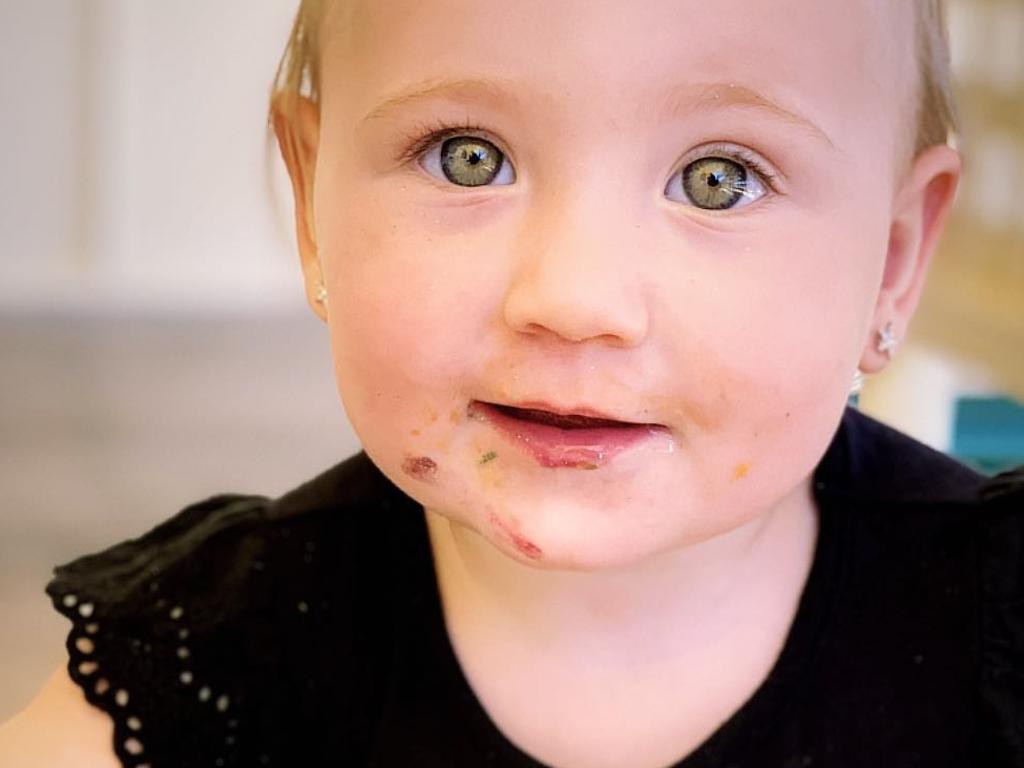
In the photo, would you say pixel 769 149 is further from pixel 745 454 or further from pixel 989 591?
pixel 989 591

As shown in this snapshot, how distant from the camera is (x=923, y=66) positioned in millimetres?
563

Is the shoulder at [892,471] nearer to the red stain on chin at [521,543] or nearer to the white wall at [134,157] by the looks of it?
the red stain on chin at [521,543]

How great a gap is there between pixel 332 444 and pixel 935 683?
2.72 feet

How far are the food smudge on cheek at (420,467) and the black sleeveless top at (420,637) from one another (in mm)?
160

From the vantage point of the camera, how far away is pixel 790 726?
63 cm

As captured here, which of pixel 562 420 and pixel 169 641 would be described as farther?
pixel 169 641

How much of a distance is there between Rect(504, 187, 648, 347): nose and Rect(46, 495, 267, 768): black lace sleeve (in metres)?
0.28

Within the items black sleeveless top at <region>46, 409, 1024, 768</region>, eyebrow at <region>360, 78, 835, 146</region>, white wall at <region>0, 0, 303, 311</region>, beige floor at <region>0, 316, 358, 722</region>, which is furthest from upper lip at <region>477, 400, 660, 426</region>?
white wall at <region>0, 0, 303, 311</region>

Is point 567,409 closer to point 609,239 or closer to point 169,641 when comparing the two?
point 609,239

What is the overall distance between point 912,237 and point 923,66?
0.27 ft

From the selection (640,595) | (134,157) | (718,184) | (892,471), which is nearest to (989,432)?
(892,471)

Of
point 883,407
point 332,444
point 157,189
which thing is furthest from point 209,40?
point 883,407

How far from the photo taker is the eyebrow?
0.47m

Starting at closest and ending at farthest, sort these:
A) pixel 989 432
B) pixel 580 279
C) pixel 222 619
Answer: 1. pixel 580 279
2. pixel 222 619
3. pixel 989 432
